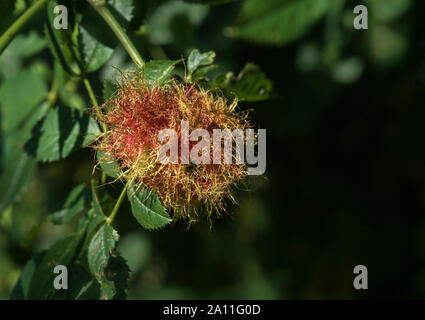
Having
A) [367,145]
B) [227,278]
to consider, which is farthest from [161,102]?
[367,145]

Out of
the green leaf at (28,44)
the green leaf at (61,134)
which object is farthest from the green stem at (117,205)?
the green leaf at (28,44)

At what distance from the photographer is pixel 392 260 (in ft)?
9.83

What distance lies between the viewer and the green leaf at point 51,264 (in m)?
1.44

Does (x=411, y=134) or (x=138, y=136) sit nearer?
(x=138, y=136)

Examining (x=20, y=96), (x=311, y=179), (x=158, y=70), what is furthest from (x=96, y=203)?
(x=311, y=179)

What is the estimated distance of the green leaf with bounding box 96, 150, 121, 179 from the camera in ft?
4.14

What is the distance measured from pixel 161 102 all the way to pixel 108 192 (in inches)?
12.3

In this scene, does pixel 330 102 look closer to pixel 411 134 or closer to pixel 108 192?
pixel 411 134

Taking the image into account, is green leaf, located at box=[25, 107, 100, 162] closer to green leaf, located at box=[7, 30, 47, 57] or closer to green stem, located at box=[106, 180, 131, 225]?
green stem, located at box=[106, 180, 131, 225]

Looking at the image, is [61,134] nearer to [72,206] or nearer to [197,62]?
[72,206]

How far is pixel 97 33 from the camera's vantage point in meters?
1.41

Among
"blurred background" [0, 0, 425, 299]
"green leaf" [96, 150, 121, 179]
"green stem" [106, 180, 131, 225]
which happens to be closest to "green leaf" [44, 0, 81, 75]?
"green leaf" [96, 150, 121, 179]

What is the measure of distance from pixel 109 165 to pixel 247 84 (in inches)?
16.5

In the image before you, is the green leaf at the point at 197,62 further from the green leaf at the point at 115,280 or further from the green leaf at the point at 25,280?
the green leaf at the point at 25,280
